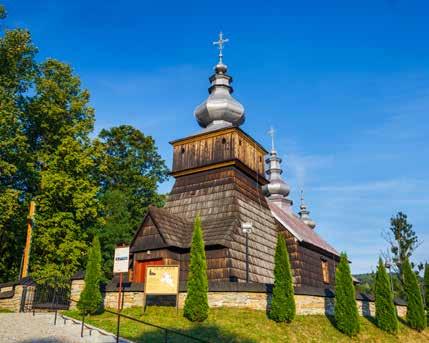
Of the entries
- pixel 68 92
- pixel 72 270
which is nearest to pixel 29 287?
pixel 72 270

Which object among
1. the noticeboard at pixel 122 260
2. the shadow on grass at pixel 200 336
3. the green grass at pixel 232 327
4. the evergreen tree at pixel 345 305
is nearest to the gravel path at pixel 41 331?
the green grass at pixel 232 327

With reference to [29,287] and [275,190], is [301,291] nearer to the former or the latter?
[29,287]

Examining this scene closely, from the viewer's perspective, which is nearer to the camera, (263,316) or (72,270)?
(263,316)

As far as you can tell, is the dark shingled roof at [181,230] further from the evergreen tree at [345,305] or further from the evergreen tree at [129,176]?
the evergreen tree at [129,176]

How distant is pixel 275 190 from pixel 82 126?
70.7ft

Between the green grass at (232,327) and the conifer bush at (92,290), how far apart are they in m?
0.34

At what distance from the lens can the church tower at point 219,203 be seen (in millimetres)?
21109

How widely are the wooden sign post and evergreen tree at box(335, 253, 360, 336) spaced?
20.4 ft

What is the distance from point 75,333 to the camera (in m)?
12.7

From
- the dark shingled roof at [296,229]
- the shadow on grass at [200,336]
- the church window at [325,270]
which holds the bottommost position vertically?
the shadow on grass at [200,336]

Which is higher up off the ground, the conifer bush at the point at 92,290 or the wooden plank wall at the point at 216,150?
the wooden plank wall at the point at 216,150

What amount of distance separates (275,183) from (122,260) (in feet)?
102

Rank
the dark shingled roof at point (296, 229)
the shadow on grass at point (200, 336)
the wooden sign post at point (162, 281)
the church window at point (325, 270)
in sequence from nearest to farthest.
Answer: the shadow on grass at point (200, 336)
the wooden sign post at point (162, 281)
the dark shingled roof at point (296, 229)
the church window at point (325, 270)

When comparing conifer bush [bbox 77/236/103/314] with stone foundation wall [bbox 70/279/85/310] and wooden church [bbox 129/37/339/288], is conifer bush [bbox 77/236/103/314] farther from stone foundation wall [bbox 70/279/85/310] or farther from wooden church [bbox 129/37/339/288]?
wooden church [bbox 129/37/339/288]
